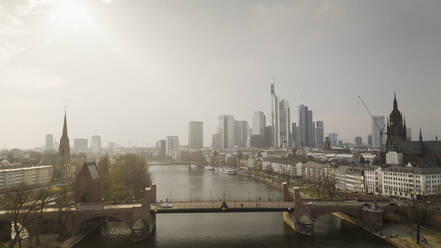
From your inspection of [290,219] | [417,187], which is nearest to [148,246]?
[290,219]

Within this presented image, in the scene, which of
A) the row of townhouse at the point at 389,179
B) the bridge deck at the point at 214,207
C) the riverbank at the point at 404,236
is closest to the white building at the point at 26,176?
the bridge deck at the point at 214,207

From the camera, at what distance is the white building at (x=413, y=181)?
63.5 metres

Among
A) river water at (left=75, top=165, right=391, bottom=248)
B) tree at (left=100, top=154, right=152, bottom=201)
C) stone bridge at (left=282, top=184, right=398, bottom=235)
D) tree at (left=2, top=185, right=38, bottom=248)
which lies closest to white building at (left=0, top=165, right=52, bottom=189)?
Result: tree at (left=100, top=154, right=152, bottom=201)

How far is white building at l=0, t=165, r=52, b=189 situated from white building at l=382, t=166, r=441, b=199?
299 feet

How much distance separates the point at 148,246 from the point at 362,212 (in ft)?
→ 98.3

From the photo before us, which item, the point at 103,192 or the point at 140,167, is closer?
the point at 103,192

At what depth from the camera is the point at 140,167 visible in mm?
77625

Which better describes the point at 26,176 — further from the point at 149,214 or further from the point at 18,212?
the point at 18,212

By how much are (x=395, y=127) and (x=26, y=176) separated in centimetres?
11189

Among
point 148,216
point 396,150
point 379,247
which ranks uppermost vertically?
point 396,150

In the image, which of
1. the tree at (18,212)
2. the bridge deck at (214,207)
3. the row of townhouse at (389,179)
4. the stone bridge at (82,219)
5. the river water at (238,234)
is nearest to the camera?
the tree at (18,212)

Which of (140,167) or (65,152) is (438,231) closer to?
(140,167)

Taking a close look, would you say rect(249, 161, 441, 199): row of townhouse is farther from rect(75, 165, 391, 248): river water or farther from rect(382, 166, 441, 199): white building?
rect(75, 165, 391, 248): river water

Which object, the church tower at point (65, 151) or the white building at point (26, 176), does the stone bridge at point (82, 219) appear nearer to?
the white building at point (26, 176)
